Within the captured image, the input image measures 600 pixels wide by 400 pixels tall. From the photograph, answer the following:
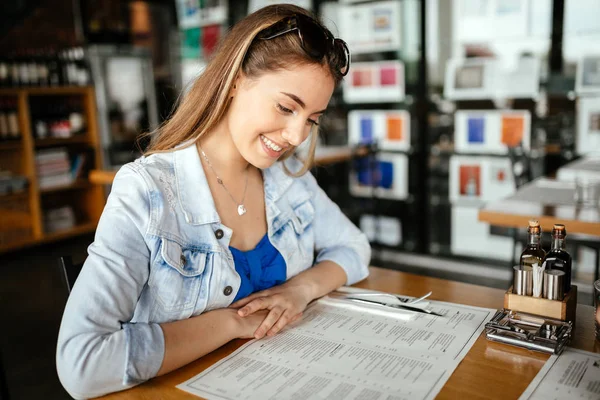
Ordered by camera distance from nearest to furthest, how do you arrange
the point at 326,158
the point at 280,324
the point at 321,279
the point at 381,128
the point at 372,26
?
the point at 280,324 < the point at 321,279 < the point at 326,158 < the point at 372,26 < the point at 381,128

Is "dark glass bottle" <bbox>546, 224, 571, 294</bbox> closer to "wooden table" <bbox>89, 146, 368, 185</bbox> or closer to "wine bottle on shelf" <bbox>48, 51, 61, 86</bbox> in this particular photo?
"wooden table" <bbox>89, 146, 368, 185</bbox>

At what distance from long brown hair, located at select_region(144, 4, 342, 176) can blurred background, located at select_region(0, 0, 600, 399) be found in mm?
1384

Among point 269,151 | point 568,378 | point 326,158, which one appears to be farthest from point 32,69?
point 568,378

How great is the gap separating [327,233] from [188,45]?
16.2 ft

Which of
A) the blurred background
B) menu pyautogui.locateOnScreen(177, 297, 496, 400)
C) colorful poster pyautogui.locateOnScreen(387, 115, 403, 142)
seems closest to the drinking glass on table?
menu pyautogui.locateOnScreen(177, 297, 496, 400)

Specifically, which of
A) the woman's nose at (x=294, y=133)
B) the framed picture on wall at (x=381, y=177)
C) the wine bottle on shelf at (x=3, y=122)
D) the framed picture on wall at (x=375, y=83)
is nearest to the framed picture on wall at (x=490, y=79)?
the framed picture on wall at (x=375, y=83)

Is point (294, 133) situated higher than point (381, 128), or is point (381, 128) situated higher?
point (294, 133)

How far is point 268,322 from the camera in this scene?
3.57ft

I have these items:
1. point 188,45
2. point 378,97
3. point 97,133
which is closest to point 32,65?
point 97,133

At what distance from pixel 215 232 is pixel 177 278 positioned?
0.15 metres

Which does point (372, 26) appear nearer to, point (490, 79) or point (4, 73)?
point (490, 79)

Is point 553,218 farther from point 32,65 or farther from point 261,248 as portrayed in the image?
point 32,65

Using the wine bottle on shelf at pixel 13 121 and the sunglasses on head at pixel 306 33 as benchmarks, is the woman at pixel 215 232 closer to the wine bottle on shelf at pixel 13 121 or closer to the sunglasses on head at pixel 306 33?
the sunglasses on head at pixel 306 33

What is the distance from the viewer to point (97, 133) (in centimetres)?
553
